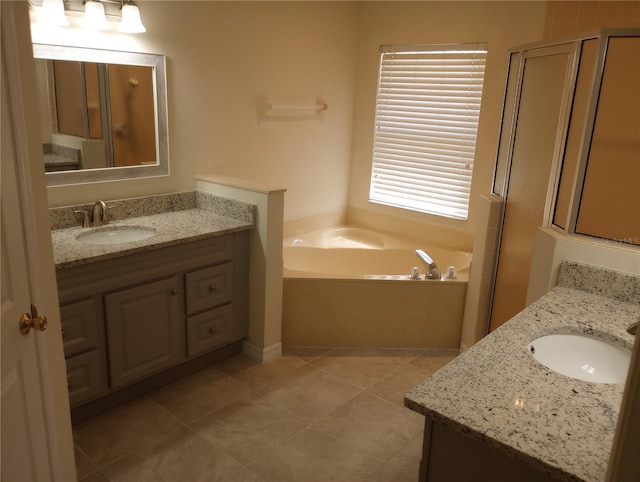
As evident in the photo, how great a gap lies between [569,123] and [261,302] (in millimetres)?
1747

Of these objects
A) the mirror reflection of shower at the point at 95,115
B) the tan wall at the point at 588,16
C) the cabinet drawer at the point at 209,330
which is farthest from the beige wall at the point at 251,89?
the tan wall at the point at 588,16

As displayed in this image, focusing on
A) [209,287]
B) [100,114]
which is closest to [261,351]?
[209,287]

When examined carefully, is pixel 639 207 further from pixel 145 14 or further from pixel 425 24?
pixel 145 14

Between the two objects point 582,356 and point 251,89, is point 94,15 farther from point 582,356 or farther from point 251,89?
point 582,356

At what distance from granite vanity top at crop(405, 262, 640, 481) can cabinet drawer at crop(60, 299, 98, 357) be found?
152 centimetres

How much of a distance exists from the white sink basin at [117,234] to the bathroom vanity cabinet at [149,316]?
0.27 metres

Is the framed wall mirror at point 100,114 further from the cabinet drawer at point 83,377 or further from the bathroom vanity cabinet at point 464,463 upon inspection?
the bathroom vanity cabinet at point 464,463

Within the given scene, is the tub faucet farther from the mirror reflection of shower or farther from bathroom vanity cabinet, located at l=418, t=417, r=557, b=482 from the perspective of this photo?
bathroom vanity cabinet, located at l=418, t=417, r=557, b=482

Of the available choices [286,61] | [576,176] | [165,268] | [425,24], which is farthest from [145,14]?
[576,176]

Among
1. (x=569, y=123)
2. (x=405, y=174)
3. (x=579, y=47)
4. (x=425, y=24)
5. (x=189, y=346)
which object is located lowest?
(x=189, y=346)

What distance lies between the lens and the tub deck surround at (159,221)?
227 cm

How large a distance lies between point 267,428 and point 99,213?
1340 millimetres

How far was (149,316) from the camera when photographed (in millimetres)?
2516

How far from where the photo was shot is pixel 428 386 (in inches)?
54.4
